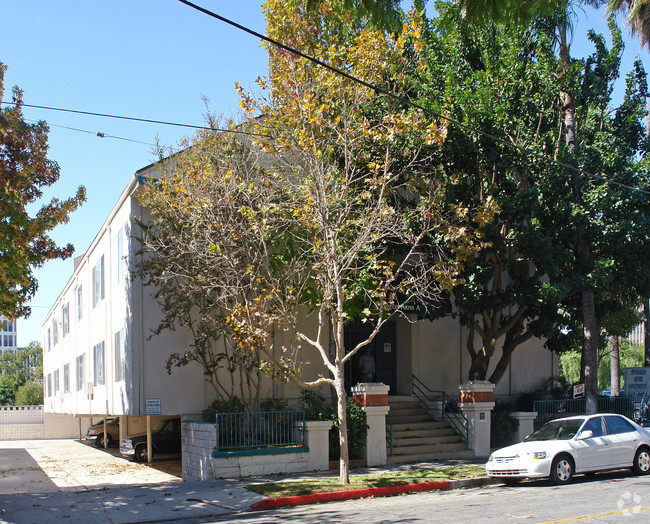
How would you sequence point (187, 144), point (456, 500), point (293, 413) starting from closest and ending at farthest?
point (456, 500)
point (293, 413)
point (187, 144)

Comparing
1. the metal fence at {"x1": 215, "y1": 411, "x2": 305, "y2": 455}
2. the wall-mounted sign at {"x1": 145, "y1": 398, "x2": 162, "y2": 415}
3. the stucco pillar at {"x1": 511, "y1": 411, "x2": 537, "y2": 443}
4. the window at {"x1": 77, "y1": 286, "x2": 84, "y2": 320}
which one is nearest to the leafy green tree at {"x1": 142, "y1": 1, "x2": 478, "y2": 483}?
the metal fence at {"x1": 215, "y1": 411, "x2": 305, "y2": 455}

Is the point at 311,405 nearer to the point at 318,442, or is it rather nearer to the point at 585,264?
the point at 318,442

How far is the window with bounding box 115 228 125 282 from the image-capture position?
63.8ft

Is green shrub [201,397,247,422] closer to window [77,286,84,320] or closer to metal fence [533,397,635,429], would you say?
metal fence [533,397,635,429]

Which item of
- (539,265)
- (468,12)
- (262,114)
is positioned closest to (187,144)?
(262,114)

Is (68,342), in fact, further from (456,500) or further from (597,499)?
(597,499)

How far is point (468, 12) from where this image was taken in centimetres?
820

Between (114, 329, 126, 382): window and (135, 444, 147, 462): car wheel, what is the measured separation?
2990 mm

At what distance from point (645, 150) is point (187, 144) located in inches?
488

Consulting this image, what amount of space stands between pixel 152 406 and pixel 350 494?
6.67m

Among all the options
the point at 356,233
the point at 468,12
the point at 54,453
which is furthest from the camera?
the point at 54,453

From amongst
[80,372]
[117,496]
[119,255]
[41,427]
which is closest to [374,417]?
[117,496]

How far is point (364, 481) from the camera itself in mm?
14164

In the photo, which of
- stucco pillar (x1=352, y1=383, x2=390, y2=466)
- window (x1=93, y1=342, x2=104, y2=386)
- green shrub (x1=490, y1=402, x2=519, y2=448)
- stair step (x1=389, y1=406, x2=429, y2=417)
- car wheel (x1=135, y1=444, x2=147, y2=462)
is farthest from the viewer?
Answer: window (x1=93, y1=342, x2=104, y2=386)
